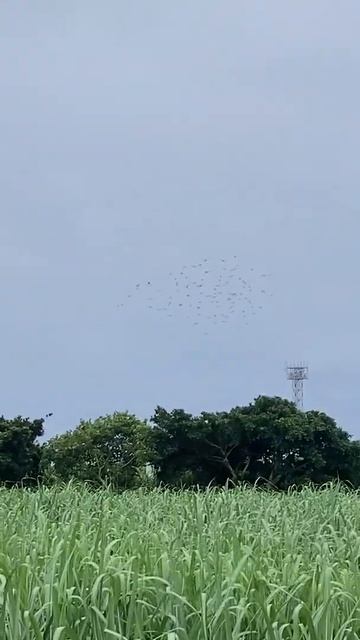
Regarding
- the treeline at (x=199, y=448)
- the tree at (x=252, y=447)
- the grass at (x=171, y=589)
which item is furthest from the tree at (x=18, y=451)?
the grass at (x=171, y=589)

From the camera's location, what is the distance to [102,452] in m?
15.2

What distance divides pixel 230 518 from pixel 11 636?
2.80 meters

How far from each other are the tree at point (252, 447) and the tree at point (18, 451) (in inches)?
86.8

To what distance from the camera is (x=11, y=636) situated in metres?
2.63

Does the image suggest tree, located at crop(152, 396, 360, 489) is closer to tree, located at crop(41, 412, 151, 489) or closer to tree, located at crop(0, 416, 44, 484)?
tree, located at crop(41, 412, 151, 489)

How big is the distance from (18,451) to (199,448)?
3150mm

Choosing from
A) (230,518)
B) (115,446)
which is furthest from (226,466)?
(230,518)

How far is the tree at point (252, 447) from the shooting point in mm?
15688

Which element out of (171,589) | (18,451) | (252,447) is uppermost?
(252,447)

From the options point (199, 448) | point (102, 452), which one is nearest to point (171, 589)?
point (102, 452)

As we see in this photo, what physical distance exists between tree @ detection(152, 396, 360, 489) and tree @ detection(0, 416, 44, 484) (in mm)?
2205

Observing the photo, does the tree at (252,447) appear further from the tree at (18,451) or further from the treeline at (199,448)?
the tree at (18,451)

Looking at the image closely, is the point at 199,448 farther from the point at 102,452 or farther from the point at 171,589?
the point at 171,589

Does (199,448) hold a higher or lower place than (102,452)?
higher
